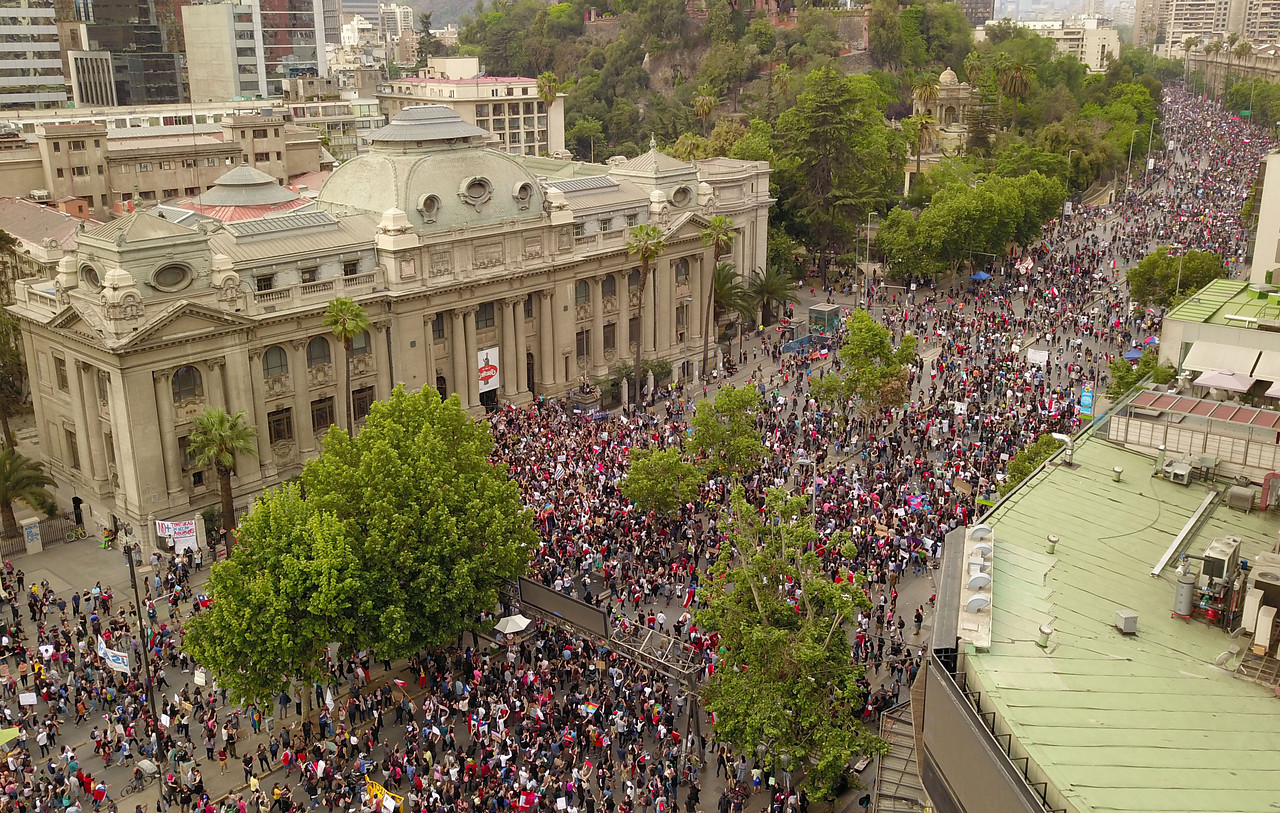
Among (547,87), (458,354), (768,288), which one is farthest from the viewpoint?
(547,87)

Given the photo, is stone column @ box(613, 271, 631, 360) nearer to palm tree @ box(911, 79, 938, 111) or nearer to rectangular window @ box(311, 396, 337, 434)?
rectangular window @ box(311, 396, 337, 434)

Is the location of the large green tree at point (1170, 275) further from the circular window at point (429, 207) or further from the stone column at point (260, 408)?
the stone column at point (260, 408)

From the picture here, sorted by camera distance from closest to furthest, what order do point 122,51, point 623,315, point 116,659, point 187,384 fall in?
point 116,659 < point 187,384 < point 623,315 < point 122,51

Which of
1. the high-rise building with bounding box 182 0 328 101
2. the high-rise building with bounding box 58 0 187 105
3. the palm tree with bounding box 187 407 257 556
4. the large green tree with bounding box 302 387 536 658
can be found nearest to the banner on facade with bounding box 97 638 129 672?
the large green tree with bounding box 302 387 536 658

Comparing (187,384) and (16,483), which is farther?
(187,384)

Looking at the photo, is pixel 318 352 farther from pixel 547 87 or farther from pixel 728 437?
pixel 547 87

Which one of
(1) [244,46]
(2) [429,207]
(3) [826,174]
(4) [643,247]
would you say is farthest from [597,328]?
(1) [244,46]

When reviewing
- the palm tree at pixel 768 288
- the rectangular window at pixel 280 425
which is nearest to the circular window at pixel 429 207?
the rectangular window at pixel 280 425
